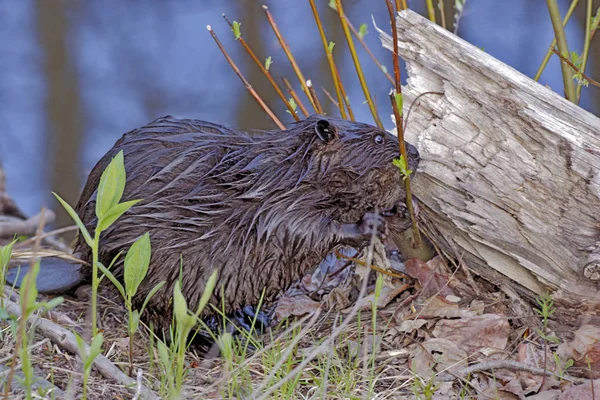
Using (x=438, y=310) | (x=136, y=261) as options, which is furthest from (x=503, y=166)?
(x=136, y=261)

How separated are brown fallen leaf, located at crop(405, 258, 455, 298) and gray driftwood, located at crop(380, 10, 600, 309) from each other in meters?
0.13

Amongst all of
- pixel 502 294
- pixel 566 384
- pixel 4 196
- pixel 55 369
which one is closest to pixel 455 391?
pixel 566 384

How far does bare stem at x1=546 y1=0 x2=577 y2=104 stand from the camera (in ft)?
8.47

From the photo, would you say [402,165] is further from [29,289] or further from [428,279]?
[29,289]

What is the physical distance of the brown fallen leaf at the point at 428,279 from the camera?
264 cm

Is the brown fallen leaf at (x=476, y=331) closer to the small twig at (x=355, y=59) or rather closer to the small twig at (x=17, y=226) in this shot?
the small twig at (x=355, y=59)

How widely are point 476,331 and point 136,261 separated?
112cm

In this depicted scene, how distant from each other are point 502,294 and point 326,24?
123 inches

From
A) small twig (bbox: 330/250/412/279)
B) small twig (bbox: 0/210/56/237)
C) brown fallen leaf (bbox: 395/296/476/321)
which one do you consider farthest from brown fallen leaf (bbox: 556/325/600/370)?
small twig (bbox: 0/210/56/237)

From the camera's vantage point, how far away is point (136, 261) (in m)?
1.91

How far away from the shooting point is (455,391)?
7.11 ft

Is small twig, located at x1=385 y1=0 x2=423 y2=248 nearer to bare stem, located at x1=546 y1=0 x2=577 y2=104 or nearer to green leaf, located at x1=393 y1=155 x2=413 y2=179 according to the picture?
green leaf, located at x1=393 y1=155 x2=413 y2=179

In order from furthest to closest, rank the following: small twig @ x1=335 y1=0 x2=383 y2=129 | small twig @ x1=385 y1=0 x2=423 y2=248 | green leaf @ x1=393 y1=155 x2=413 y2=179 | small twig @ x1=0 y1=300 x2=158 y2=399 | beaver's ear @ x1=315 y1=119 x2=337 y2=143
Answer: small twig @ x1=335 y1=0 x2=383 y2=129, beaver's ear @ x1=315 y1=119 x2=337 y2=143, green leaf @ x1=393 y1=155 x2=413 y2=179, small twig @ x1=385 y1=0 x2=423 y2=248, small twig @ x1=0 y1=300 x2=158 y2=399

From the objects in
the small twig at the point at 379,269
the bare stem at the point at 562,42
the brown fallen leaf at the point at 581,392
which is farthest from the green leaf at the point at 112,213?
the bare stem at the point at 562,42
